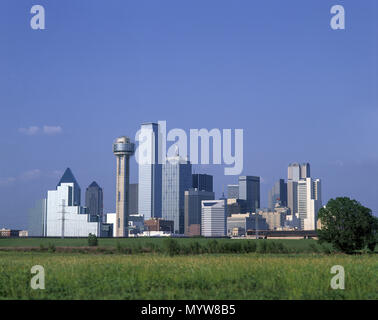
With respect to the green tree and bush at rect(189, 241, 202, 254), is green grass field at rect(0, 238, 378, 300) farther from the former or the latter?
the green tree

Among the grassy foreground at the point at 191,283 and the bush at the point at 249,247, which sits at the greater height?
the grassy foreground at the point at 191,283

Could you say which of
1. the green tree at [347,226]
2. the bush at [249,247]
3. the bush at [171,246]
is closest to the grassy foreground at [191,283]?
the bush at [171,246]

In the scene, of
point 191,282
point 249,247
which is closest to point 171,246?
point 249,247

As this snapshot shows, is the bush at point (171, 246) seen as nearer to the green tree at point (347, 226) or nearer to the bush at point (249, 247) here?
the bush at point (249, 247)

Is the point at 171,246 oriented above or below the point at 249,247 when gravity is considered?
above

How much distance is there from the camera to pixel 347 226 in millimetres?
92750

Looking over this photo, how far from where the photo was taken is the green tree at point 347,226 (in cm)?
9269

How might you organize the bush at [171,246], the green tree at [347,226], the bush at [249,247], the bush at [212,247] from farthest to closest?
the bush at [249,247] → the bush at [212,247] → the green tree at [347,226] → the bush at [171,246]

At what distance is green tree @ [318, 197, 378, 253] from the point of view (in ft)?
304

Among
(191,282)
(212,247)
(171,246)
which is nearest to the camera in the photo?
(191,282)

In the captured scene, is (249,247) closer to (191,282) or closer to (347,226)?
(347,226)

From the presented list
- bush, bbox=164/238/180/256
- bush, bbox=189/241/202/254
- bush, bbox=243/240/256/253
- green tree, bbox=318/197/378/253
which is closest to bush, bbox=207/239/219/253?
bush, bbox=189/241/202/254

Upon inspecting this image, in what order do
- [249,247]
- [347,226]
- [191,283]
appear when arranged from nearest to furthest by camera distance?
[191,283] < [347,226] < [249,247]
